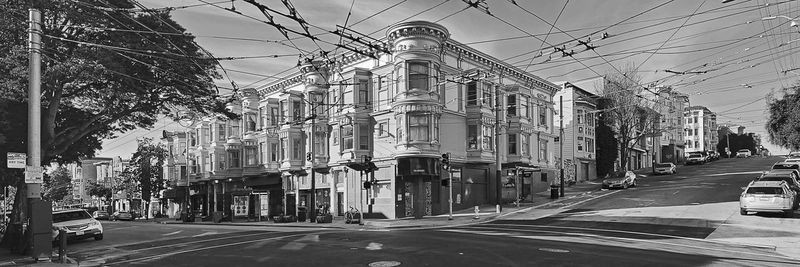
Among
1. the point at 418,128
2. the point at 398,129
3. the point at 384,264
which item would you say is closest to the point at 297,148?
the point at 398,129

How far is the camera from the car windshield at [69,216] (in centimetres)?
2347

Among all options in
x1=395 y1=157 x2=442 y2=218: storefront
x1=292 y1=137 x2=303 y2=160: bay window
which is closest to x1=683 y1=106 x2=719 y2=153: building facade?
x1=292 y1=137 x2=303 y2=160: bay window

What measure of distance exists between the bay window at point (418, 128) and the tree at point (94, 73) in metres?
12.9

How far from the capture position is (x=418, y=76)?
114ft

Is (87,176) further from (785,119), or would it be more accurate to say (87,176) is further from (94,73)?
(785,119)

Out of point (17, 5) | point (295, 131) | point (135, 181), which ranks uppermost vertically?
point (17, 5)

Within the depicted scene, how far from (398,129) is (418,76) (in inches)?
150

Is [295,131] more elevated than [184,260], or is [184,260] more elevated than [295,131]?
[295,131]

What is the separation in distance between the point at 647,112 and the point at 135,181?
64539 millimetres

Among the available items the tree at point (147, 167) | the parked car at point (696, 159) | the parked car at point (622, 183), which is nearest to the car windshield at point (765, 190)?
the parked car at point (622, 183)

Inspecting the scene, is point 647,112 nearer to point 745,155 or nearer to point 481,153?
point 481,153

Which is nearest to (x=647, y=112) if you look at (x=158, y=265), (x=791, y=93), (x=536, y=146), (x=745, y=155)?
(x=536, y=146)

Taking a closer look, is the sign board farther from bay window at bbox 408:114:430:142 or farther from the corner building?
bay window at bbox 408:114:430:142

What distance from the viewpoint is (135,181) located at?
70.1 metres
